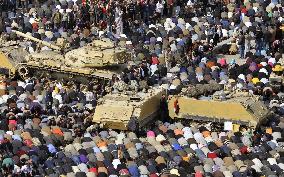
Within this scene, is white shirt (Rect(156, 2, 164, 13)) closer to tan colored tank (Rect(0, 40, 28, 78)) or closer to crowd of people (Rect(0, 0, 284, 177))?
crowd of people (Rect(0, 0, 284, 177))

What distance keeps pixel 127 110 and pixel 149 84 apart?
543cm

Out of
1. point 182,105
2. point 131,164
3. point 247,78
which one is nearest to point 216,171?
point 131,164

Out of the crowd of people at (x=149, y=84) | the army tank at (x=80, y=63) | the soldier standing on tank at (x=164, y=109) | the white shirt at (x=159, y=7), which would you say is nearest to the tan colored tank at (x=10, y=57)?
the army tank at (x=80, y=63)

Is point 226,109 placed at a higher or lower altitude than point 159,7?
lower

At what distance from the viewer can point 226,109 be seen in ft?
119

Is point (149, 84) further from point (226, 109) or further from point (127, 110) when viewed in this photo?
point (226, 109)

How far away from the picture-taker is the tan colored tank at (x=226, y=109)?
36.0 m

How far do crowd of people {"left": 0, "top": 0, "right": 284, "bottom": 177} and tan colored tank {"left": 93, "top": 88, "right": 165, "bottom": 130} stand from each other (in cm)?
39

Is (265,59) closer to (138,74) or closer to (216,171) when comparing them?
(138,74)

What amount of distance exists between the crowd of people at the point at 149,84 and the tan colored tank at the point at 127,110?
15.2 inches

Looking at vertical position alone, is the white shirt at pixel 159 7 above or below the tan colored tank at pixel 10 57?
above

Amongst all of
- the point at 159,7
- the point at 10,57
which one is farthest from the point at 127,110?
the point at 159,7

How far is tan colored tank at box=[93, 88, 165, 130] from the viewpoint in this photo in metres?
35.8

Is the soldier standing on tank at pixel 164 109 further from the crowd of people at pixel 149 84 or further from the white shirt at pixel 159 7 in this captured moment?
the white shirt at pixel 159 7
